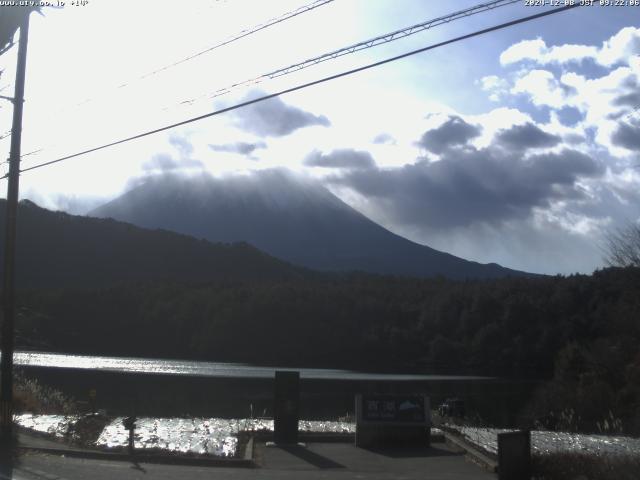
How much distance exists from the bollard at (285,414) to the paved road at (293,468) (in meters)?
0.64

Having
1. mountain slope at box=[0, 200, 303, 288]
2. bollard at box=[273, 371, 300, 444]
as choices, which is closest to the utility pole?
bollard at box=[273, 371, 300, 444]

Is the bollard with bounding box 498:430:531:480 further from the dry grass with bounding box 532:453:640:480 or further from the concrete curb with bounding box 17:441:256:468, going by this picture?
the concrete curb with bounding box 17:441:256:468

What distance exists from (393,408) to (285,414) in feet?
7.46

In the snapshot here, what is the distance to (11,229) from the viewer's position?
61.9 ft

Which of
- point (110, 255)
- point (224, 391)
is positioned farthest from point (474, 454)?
point (110, 255)

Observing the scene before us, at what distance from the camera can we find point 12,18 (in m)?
21.3

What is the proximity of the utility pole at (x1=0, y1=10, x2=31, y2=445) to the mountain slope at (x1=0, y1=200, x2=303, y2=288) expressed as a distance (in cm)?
8577

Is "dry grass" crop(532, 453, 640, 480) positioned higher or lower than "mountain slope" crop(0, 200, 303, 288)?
lower

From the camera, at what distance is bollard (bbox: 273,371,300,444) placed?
17125mm

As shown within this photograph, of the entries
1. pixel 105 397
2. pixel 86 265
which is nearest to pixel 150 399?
pixel 105 397

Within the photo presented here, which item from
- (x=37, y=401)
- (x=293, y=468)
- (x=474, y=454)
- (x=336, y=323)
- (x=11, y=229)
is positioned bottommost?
(x=293, y=468)

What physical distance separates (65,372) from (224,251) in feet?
293

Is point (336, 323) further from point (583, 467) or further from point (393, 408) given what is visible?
point (583, 467)

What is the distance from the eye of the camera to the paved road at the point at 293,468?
13602 millimetres
